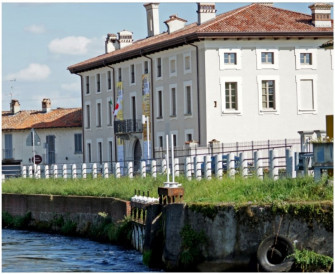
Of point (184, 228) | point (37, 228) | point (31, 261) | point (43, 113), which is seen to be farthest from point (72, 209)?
point (43, 113)

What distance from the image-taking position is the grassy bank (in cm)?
2439

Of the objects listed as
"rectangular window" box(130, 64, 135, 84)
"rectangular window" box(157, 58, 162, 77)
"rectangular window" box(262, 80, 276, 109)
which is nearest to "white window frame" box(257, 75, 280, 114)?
"rectangular window" box(262, 80, 276, 109)

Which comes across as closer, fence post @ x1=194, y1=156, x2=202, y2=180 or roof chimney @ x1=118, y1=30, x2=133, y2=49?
fence post @ x1=194, y1=156, x2=202, y2=180

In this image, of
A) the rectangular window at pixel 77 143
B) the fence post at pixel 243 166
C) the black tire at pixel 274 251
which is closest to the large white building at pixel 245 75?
the rectangular window at pixel 77 143

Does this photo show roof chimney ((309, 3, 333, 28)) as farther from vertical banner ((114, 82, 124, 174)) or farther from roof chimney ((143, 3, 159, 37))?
roof chimney ((143, 3, 159, 37))

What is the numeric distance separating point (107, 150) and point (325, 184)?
141ft

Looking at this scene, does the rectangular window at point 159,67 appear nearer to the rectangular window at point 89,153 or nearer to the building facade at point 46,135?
the rectangular window at point 89,153

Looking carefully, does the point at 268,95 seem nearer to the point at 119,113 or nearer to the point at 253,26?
the point at 253,26

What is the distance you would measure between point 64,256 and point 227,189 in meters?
6.20

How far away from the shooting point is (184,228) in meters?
25.2

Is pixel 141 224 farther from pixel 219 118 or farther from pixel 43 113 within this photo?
pixel 43 113

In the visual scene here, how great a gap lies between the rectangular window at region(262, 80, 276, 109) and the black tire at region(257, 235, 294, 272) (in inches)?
1241

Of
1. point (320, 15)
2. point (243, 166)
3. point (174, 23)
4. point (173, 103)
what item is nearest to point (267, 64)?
point (320, 15)

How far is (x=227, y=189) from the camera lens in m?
27.9
